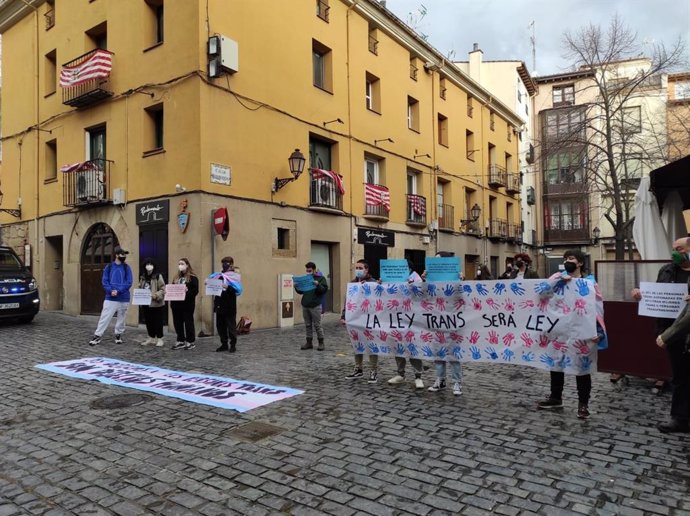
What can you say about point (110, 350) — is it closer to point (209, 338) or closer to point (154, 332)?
point (154, 332)

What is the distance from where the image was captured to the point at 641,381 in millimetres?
6910

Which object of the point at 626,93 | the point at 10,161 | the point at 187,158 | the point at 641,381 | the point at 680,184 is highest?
the point at 626,93

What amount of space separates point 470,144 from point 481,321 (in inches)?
865

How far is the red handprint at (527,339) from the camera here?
5.62 m

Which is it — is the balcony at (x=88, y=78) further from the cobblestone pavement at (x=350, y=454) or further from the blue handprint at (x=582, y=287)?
the blue handprint at (x=582, y=287)

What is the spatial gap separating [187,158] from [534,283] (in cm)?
899

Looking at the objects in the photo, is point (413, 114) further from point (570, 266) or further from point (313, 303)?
point (570, 266)

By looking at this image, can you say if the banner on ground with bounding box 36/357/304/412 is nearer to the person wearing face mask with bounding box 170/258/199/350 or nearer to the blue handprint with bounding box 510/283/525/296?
the person wearing face mask with bounding box 170/258/199/350

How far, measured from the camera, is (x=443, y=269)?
671 centimetres

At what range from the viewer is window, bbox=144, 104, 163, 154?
13.1 m

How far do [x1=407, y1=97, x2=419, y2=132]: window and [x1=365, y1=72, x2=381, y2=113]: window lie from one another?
2.76 m

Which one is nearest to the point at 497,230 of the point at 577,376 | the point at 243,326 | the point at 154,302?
the point at 243,326

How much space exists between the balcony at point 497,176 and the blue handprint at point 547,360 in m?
23.5

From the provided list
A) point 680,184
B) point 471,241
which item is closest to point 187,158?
point 680,184
